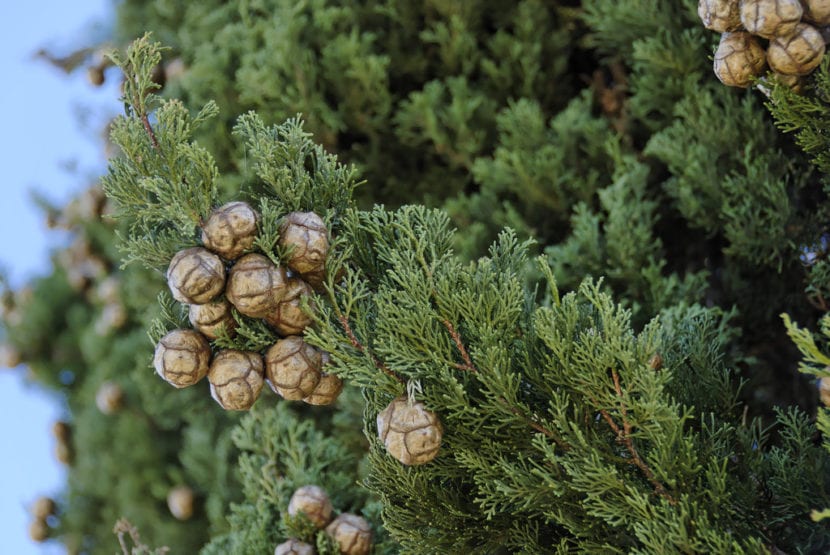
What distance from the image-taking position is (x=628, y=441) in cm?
92

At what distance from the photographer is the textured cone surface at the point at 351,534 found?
121cm

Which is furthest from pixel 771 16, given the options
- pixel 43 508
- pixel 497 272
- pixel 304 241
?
pixel 43 508

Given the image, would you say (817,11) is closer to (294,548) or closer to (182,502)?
(294,548)

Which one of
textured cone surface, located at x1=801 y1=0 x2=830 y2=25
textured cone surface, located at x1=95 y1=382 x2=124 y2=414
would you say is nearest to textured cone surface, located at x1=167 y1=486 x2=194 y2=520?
textured cone surface, located at x1=95 y1=382 x2=124 y2=414

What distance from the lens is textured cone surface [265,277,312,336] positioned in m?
0.94

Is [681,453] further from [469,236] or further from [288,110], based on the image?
[288,110]

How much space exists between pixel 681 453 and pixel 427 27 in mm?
1215

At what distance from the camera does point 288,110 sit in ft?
5.57

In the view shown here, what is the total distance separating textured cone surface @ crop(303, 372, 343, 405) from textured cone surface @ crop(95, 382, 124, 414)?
1477 mm

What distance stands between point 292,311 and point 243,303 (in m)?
0.07

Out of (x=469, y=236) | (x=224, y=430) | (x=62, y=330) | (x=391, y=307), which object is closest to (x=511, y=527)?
(x=391, y=307)

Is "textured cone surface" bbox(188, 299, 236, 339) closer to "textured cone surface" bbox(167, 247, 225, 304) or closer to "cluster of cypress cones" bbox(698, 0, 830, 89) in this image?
"textured cone surface" bbox(167, 247, 225, 304)

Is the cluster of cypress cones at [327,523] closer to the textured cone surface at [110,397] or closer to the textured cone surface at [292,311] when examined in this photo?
→ the textured cone surface at [292,311]

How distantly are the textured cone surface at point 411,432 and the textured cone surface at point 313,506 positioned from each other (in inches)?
14.3
